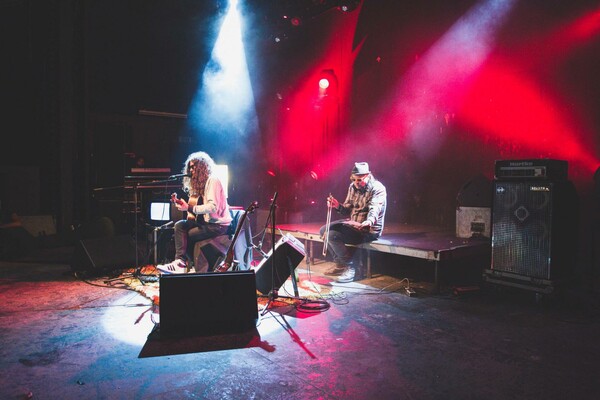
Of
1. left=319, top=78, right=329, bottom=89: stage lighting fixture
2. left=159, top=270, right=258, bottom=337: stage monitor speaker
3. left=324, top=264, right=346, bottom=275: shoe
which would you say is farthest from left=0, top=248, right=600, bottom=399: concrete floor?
left=319, top=78, right=329, bottom=89: stage lighting fixture

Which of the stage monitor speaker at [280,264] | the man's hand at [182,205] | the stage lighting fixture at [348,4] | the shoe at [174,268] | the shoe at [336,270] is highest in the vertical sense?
the stage lighting fixture at [348,4]

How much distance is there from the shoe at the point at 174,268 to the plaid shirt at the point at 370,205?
2.26m

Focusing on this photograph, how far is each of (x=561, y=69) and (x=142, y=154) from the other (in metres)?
8.29

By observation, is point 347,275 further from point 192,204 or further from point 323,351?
point 323,351

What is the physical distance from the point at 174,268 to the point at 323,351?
288 centimetres

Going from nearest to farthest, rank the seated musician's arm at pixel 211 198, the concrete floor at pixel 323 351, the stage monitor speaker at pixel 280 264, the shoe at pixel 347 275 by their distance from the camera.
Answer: the concrete floor at pixel 323 351 → the stage monitor speaker at pixel 280 264 → the seated musician's arm at pixel 211 198 → the shoe at pixel 347 275

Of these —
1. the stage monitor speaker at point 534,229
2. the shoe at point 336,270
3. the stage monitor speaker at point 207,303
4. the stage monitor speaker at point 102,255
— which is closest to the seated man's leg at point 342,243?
the shoe at point 336,270

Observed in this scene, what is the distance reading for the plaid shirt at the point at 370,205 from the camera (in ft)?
19.2

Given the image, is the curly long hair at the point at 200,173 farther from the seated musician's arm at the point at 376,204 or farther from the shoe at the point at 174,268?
the seated musician's arm at the point at 376,204

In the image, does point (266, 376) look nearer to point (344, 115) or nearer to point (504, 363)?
point (504, 363)

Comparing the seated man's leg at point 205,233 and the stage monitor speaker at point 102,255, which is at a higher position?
the seated man's leg at point 205,233

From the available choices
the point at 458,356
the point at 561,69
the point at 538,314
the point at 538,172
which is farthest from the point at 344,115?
the point at 458,356

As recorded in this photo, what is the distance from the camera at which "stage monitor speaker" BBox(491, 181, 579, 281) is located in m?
4.55

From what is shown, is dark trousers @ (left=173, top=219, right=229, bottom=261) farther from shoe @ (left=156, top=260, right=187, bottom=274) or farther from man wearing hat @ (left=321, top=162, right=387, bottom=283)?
man wearing hat @ (left=321, top=162, right=387, bottom=283)
